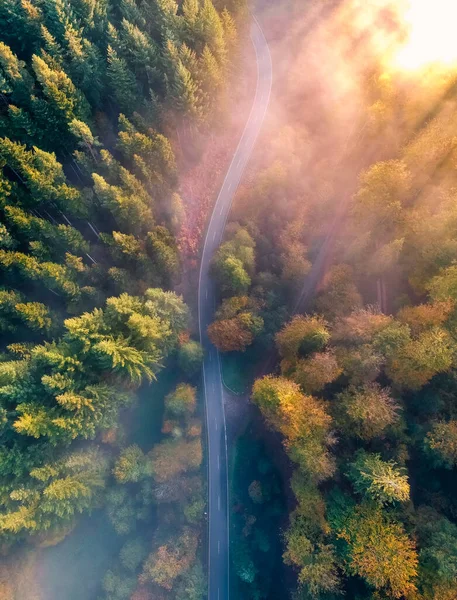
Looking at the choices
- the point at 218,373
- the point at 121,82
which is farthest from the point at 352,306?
the point at 121,82

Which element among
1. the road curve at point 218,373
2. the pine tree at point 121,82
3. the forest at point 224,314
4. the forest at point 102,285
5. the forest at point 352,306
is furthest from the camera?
the road curve at point 218,373

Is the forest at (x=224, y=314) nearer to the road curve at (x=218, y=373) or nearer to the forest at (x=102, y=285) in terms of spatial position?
the forest at (x=102, y=285)

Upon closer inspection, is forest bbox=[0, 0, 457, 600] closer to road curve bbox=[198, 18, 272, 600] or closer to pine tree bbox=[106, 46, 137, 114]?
pine tree bbox=[106, 46, 137, 114]

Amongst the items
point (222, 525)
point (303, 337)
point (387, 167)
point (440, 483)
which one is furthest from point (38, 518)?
point (387, 167)

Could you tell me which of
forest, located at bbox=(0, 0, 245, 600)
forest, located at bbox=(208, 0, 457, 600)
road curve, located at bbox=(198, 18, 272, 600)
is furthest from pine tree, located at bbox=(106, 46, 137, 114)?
forest, located at bbox=(208, 0, 457, 600)

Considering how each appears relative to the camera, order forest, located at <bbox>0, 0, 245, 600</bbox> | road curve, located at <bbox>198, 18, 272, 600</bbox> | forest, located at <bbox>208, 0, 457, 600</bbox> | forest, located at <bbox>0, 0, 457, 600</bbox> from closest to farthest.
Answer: forest, located at <bbox>208, 0, 457, 600</bbox> → forest, located at <bbox>0, 0, 457, 600</bbox> → forest, located at <bbox>0, 0, 245, 600</bbox> → road curve, located at <bbox>198, 18, 272, 600</bbox>

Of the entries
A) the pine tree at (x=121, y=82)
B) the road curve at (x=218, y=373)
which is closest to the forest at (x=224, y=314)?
the pine tree at (x=121, y=82)

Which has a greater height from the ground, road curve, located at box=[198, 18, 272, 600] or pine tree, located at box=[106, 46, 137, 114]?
pine tree, located at box=[106, 46, 137, 114]

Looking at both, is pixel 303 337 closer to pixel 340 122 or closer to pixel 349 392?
pixel 349 392
